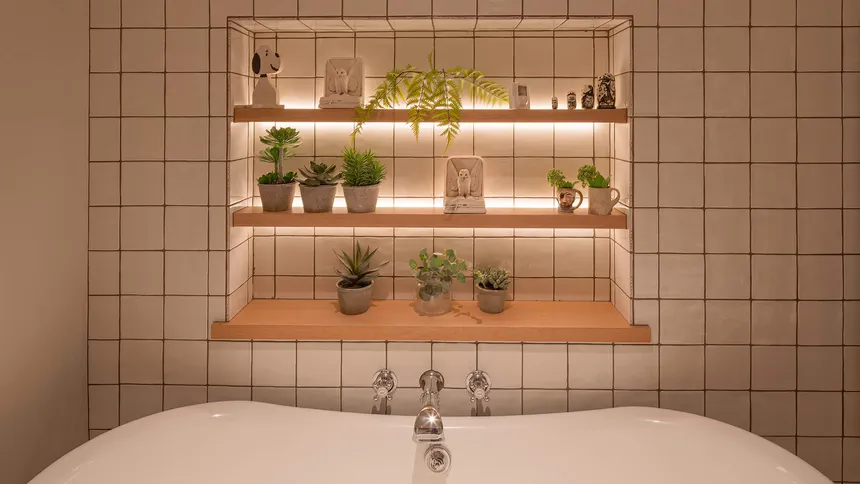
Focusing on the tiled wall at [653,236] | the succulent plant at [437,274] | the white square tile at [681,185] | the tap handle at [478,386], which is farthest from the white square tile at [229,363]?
the white square tile at [681,185]

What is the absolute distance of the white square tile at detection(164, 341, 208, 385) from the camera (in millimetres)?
1928

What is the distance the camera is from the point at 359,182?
6.32 ft

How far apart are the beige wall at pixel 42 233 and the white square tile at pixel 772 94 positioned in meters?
2.02

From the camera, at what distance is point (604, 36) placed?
212 centimetres

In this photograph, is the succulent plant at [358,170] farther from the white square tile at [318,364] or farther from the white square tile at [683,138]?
the white square tile at [683,138]

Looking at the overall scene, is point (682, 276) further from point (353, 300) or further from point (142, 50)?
point (142, 50)

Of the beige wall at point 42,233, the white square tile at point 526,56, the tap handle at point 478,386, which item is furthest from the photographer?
the white square tile at point 526,56

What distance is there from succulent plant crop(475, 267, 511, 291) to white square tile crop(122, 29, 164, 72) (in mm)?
1191

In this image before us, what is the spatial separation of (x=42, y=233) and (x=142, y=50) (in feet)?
2.04

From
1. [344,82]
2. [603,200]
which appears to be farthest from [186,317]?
[603,200]

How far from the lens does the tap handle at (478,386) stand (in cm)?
184

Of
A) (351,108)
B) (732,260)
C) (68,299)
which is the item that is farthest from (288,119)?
(732,260)

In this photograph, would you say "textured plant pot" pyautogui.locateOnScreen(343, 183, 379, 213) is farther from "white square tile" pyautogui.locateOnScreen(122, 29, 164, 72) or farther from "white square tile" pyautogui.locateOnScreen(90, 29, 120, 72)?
"white square tile" pyautogui.locateOnScreen(90, 29, 120, 72)

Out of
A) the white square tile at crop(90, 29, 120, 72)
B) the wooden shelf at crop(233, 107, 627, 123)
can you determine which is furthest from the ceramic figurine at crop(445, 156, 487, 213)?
the white square tile at crop(90, 29, 120, 72)
